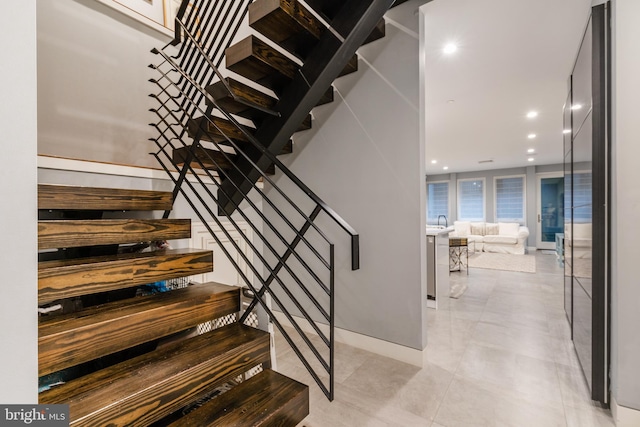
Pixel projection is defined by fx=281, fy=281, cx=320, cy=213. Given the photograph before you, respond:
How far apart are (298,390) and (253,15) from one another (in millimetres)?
2030

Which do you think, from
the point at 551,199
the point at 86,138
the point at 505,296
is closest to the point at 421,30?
the point at 86,138

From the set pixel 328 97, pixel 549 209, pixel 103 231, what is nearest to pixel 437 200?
pixel 549 209

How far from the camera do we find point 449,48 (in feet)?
8.61

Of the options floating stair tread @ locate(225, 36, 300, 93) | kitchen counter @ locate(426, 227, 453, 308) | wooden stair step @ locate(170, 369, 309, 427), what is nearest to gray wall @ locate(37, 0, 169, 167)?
floating stair tread @ locate(225, 36, 300, 93)

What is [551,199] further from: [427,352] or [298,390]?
[298,390]

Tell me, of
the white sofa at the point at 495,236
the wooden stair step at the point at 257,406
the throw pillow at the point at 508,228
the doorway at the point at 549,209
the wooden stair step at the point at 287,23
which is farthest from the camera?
the doorway at the point at 549,209

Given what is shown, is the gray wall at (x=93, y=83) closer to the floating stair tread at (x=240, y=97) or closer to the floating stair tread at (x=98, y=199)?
the floating stair tread at (x=98, y=199)

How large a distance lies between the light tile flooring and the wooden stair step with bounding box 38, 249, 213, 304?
113 cm

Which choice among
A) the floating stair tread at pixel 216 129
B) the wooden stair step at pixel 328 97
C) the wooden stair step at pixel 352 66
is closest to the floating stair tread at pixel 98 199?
the floating stair tread at pixel 216 129

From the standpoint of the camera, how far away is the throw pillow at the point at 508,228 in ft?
28.0

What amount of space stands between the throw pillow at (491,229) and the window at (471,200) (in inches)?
43.3

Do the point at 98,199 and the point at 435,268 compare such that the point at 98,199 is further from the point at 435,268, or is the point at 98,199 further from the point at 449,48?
the point at 435,268

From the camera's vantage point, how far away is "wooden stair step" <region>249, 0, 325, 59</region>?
1.57 metres

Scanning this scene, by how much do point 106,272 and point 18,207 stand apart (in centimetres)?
81
